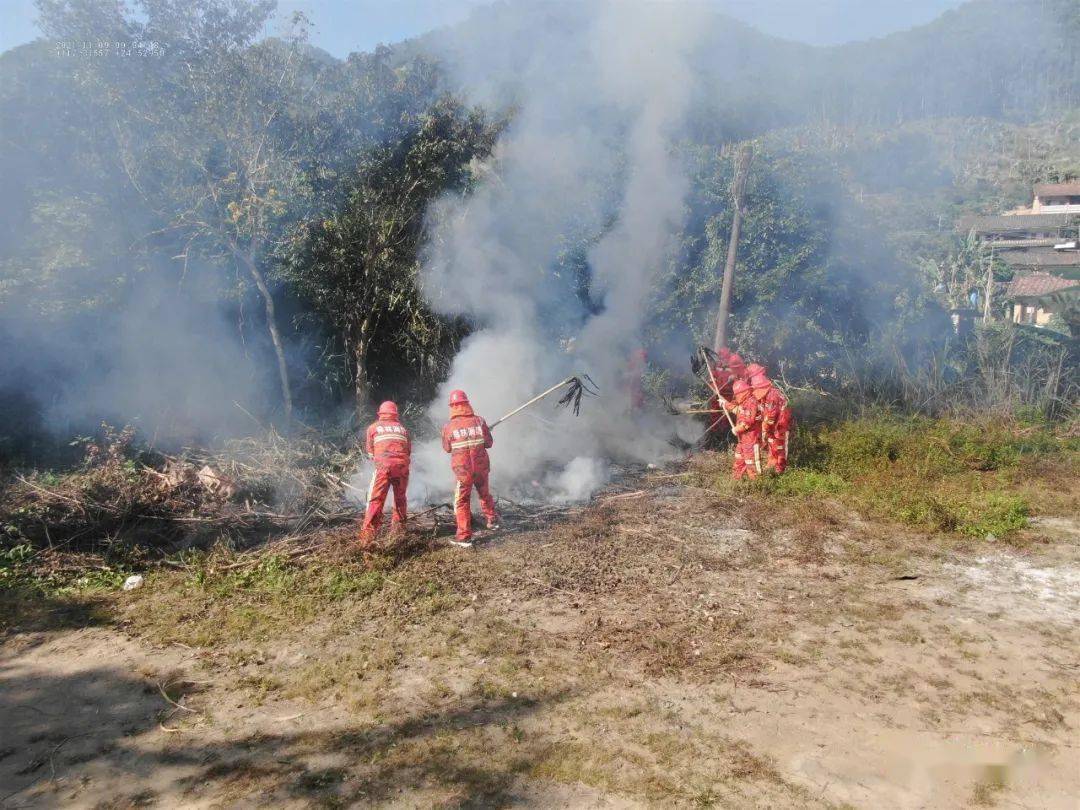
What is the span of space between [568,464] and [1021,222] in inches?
1524

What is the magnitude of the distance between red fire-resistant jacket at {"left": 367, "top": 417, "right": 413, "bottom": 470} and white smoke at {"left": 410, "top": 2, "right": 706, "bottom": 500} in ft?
9.81

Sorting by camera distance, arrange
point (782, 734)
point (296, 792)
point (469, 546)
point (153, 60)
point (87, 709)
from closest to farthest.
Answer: point (296, 792)
point (782, 734)
point (87, 709)
point (469, 546)
point (153, 60)

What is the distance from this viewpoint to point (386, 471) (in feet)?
22.5

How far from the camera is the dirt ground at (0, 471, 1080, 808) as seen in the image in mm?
3568

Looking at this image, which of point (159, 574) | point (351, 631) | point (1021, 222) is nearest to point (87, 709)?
point (351, 631)

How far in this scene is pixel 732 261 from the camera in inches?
442

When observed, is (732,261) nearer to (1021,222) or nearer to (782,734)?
(782,734)

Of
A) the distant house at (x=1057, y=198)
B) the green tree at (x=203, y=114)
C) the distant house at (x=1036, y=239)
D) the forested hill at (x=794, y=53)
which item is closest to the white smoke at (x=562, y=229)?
the forested hill at (x=794, y=53)

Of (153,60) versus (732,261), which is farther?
(732,261)

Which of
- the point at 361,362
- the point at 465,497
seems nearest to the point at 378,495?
the point at 465,497

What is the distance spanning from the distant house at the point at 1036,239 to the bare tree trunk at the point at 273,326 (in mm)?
24544

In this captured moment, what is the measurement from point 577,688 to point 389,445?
3356 millimetres

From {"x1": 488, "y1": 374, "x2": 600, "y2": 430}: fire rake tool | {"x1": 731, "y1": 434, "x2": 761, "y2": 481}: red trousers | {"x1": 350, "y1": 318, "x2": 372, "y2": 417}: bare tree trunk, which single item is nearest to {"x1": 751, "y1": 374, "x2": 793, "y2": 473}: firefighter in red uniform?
{"x1": 731, "y1": 434, "x2": 761, "y2": 481}: red trousers

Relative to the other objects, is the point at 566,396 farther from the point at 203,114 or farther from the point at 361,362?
the point at 203,114
